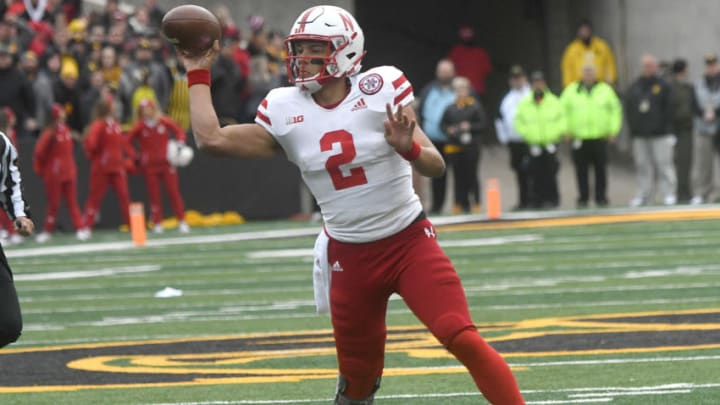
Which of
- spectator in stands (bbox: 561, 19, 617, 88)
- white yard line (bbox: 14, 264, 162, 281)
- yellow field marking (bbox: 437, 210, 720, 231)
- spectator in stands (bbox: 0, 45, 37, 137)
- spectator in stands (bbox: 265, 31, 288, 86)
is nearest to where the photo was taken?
white yard line (bbox: 14, 264, 162, 281)

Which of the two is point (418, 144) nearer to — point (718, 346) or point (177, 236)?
point (718, 346)

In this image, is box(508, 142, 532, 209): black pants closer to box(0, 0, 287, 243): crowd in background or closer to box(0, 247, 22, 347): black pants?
box(0, 0, 287, 243): crowd in background

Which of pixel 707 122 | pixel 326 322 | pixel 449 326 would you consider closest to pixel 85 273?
pixel 326 322

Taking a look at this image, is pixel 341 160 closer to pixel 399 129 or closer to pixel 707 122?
pixel 399 129

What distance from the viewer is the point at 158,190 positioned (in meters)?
20.2

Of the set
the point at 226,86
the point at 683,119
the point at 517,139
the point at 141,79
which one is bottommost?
the point at 517,139

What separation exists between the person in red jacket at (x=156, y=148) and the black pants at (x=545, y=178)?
4.81 m

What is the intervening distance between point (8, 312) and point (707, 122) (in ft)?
52.5

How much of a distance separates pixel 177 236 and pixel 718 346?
37.7 feet

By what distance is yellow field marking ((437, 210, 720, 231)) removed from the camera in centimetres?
1853

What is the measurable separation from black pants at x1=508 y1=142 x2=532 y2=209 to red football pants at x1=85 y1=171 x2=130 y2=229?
5.33 meters

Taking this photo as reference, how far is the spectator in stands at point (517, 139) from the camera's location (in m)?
22.0

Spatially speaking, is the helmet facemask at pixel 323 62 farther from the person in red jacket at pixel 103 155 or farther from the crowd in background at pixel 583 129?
the crowd in background at pixel 583 129

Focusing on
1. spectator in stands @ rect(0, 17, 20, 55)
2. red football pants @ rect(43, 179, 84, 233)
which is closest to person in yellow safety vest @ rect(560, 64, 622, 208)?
red football pants @ rect(43, 179, 84, 233)
